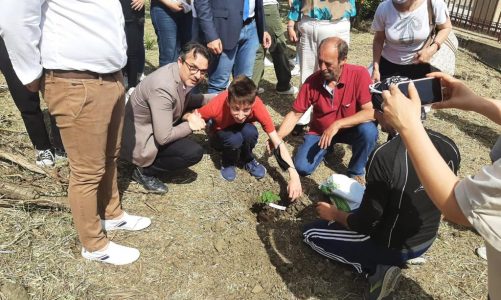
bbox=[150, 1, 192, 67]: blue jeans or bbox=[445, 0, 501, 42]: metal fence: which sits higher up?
bbox=[150, 1, 192, 67]: blue jeans

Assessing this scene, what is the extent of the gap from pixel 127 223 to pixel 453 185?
2233mm

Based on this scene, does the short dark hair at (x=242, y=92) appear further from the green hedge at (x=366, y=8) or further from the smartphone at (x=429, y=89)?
the green hedge at (x=366, y=8)

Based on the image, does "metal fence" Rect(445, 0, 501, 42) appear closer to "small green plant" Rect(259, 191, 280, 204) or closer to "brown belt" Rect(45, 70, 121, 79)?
"small green plant" Rect(259, 191, 280, 204)

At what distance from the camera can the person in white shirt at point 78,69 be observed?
1838 mm

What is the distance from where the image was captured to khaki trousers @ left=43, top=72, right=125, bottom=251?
2.01m

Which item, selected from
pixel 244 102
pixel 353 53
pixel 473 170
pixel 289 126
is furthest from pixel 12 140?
pixel 353 53

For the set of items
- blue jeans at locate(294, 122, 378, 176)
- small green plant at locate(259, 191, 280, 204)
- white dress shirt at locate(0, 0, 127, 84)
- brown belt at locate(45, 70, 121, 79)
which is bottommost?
small green plant at locate(259, 191, 280, 204)

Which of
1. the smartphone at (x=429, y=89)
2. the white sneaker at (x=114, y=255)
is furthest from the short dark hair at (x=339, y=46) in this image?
the white sneaker at (x=114, y=255)

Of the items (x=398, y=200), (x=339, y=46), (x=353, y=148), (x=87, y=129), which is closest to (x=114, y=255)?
(x=87, y=129)

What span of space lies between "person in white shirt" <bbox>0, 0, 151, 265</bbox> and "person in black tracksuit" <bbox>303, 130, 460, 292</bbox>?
4.75ft

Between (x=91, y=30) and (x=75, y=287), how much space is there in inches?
57.1

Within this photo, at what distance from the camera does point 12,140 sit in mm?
3641

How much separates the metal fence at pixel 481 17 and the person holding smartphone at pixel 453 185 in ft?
27.1

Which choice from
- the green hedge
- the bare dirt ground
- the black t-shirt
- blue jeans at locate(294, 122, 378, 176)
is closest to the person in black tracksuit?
the black t-shirt
